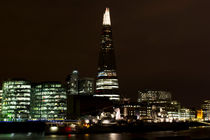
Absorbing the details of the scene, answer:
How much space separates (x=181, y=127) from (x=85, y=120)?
56.8 metres

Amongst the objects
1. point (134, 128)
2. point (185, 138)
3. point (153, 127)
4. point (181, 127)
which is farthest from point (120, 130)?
point (185, 138)

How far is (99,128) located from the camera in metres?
168

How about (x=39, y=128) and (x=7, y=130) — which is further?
(x=39, y=128)

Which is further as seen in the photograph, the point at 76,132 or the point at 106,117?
the point at 106,117

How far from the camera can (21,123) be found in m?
185

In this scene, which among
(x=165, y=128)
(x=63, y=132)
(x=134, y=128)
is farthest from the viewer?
(x=165, y=128)

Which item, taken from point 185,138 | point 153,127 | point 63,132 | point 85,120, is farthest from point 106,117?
point 185,138

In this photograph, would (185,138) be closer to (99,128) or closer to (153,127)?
(99,128)

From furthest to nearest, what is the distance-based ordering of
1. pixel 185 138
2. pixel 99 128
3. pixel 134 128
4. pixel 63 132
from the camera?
pixel 134 128, pixel 99 128, pixel 63 132, pixel 185 138

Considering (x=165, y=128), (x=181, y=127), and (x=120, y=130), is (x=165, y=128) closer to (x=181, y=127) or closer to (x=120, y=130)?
(x=181, y=127)

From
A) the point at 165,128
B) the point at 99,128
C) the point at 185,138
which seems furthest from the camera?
the point at 165,128

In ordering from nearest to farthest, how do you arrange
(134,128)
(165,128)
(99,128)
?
1. (99,128)
2. (134,128)
3. (165,128)

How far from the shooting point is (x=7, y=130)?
176500 mm

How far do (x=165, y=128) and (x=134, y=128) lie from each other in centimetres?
2320
